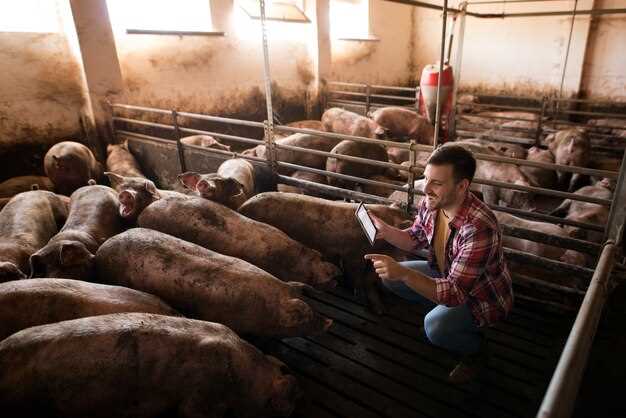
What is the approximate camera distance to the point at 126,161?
→ 6586mm

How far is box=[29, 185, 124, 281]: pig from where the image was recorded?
303cm

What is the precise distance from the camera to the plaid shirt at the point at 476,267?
2262 mm

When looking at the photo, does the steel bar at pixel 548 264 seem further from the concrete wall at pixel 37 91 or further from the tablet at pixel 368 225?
the concrete wall at pixel 37 91

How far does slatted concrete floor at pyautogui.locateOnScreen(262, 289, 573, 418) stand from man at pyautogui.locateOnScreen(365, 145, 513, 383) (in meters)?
0.20

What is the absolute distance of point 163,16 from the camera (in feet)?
26.3

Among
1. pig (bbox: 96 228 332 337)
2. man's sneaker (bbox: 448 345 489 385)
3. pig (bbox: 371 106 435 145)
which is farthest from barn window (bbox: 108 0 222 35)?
man's sneaker (bbox: 448 345 489 385)

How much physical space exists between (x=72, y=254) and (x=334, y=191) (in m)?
2.69

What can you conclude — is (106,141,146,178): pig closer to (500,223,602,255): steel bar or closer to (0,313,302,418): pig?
(0,313,302,418): pig

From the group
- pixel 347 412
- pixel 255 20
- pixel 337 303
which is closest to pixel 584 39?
pixel 255 20

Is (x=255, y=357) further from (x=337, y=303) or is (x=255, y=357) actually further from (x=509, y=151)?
(x=509, y=151)

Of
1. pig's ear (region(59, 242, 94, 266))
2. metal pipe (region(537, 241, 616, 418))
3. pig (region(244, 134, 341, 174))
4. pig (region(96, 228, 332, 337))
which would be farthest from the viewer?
pig (region(244, 134, 341, 174))

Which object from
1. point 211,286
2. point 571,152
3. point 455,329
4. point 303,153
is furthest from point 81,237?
point 571,152

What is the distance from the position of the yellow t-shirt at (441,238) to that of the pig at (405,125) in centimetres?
636

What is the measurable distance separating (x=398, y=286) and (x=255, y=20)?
8.11 metres
